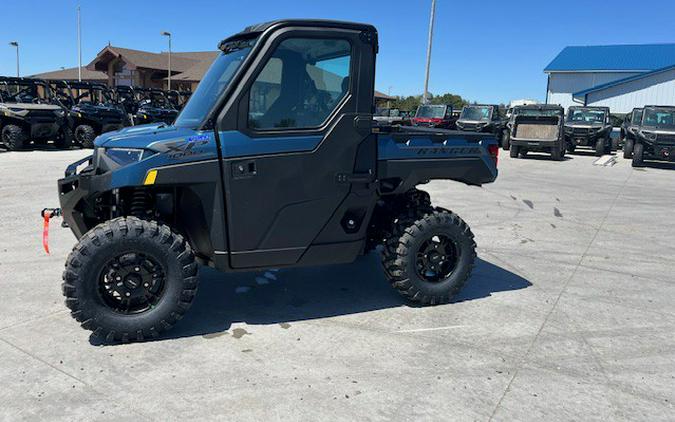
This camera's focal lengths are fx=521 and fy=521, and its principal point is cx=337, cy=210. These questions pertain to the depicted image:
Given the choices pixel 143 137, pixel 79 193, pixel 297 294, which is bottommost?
pixel 297 294

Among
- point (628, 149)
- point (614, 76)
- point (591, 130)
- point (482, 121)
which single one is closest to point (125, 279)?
point (628, 149)

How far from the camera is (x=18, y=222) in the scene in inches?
278

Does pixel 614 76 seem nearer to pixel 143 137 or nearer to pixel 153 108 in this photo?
pixel 153 108

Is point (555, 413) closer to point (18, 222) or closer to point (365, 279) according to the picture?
point (365, 279)

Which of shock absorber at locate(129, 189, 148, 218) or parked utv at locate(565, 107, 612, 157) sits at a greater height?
parked utv at locate(565, 107, 612, 157)

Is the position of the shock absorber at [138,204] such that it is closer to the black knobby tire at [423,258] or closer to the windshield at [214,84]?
the windshield at [214,84]

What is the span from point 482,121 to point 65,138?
1702 cm

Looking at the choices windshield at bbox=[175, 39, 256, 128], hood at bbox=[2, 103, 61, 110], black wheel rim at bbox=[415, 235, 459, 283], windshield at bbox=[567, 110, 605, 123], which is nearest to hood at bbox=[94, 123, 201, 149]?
windshield at bbox=[175, 39, 256, 128]

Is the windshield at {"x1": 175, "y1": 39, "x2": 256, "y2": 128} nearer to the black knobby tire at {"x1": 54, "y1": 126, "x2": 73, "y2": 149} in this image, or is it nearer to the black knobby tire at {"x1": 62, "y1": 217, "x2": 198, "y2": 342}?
the black knobby tire at {"x1": 62, "y1": 217, "x2": 198, "y2": 342}

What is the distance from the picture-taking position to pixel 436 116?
2522 cm

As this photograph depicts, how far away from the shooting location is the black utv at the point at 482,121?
23.5 m

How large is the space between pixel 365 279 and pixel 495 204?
5.25 m

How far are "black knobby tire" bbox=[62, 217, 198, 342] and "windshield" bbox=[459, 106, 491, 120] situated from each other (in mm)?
22527

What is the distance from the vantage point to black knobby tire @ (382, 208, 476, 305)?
424 cm
